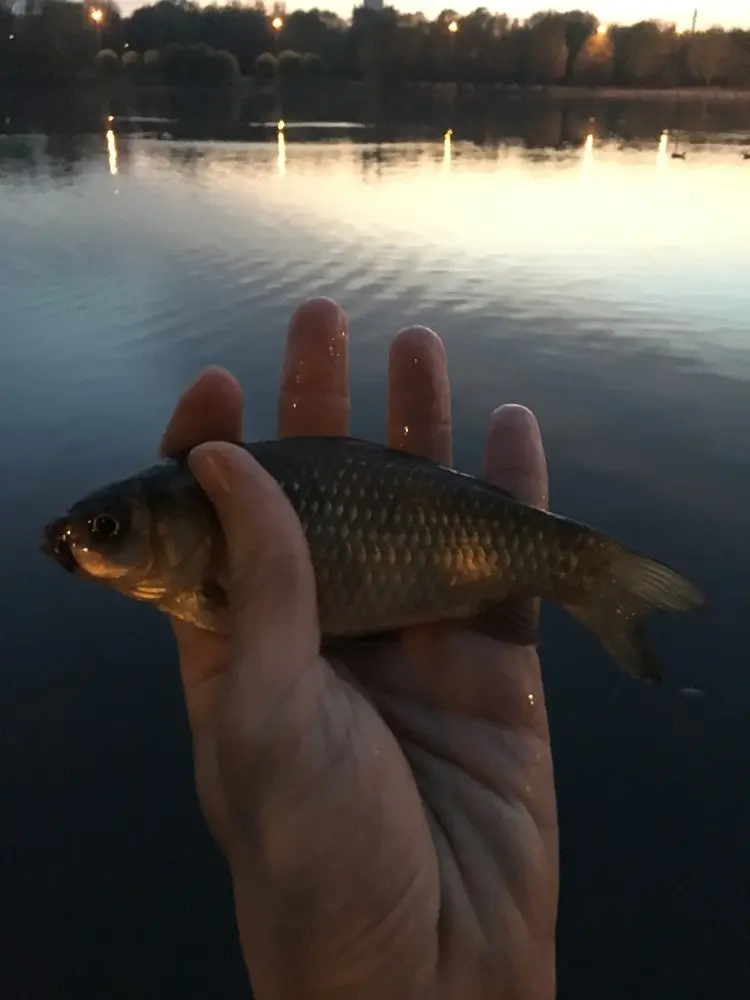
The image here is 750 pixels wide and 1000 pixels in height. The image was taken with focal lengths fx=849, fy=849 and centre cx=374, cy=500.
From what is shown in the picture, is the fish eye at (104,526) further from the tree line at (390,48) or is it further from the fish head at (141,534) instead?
the tree line at (390,48)

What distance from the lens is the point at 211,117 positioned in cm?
4400

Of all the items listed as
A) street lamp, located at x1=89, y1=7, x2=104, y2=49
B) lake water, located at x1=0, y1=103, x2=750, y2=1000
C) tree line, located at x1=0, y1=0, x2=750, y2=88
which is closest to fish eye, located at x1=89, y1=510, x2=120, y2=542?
lake water, located at x1=0, y1=103, x2=750, y2=1000

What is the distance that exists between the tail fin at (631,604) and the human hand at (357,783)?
0.36 meters

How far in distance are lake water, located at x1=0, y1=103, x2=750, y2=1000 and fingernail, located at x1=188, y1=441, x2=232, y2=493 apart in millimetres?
2515

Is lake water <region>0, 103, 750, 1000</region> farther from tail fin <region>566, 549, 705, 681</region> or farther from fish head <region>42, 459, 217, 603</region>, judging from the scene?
fish head <region>42, 459, 217, 603</region>

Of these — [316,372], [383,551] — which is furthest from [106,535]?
[316,372]

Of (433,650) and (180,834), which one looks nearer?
(433,650)

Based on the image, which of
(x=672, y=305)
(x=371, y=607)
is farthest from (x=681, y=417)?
(x=371, y=607)

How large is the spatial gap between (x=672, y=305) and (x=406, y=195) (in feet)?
34.0

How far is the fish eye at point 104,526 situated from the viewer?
8.21 ft

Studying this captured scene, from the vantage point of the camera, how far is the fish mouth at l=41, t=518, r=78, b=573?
98.7 inches

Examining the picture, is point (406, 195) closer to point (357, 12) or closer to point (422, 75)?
point (422, 75)

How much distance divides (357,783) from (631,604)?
1.10 m

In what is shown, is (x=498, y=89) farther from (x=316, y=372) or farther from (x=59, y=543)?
(x=59, y=543)
